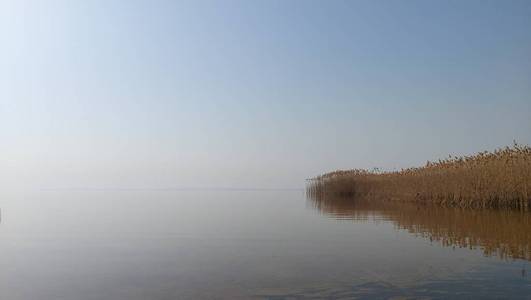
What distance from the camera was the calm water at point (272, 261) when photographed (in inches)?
261

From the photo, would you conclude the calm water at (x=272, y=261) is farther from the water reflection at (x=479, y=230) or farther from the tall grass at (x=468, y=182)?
the tall grass at (x=468, y=182)

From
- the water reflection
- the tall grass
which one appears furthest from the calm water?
the tall grass

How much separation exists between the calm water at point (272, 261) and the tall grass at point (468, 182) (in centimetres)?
458

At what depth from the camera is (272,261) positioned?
902 cm

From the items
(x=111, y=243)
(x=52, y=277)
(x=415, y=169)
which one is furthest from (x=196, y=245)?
(x=415, y=169)

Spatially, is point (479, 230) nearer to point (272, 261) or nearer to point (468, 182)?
point (272, 261)

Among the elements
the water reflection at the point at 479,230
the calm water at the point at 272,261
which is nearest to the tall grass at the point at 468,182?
the water reflection at the point at 479,230

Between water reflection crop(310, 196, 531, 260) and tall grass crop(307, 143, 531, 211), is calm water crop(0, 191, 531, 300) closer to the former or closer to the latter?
water reflection crop(310, 196, 531, 260)

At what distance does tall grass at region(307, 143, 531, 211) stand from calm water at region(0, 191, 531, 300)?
15.0 feet

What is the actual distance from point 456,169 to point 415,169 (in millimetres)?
5898

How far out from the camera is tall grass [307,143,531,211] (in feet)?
63.5

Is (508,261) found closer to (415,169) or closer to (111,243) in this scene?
(111,243)

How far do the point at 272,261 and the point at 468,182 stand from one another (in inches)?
A: 628

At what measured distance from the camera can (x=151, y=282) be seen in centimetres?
730
